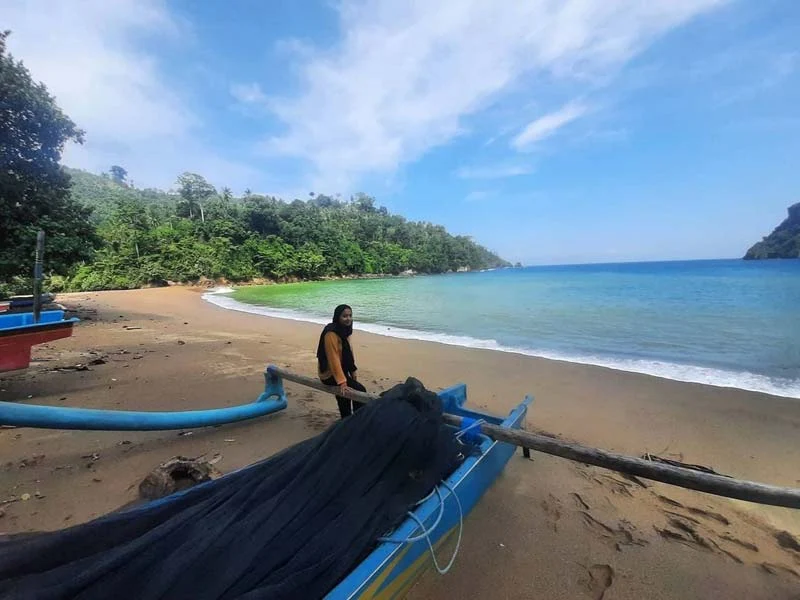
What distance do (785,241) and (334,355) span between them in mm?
119620

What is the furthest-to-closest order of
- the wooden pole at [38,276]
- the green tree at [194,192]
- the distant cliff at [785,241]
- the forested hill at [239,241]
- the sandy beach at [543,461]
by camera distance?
the distant cliff at [785,241], the green tree at [194,192], the forested hill at [239,241], the wooden pole at [38,276], the sandy beach at [543,461]

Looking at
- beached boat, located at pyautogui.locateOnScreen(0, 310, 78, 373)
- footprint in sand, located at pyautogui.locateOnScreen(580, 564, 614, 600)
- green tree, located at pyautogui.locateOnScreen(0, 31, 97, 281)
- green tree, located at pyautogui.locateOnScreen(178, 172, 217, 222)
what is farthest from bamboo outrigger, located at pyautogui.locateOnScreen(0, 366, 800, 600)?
green tree, located at pyautogui.locateOnScreen(178, 172, 217, 222)

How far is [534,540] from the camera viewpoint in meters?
2.68

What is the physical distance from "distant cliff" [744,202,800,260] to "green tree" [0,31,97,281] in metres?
116

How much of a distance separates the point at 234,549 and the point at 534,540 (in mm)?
1973

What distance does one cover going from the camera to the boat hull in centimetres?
165

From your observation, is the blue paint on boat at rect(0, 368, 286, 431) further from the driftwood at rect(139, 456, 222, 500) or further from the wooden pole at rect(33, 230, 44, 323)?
the wooden pole at rect(33, 230, 44, 323)

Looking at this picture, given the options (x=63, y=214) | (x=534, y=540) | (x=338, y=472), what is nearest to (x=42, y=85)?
(x=63, y=214)

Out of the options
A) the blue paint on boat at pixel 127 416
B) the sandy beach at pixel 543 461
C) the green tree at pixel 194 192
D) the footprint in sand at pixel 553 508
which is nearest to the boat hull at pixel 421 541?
the sandy beach at pixel 543 461

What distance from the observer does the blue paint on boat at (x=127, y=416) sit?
2348mm

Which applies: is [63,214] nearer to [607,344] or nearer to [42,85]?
[42,85]

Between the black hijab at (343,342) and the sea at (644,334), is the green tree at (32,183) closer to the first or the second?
the sea at (644,334)

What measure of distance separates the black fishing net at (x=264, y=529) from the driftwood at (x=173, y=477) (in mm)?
1017

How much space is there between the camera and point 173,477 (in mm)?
3037
